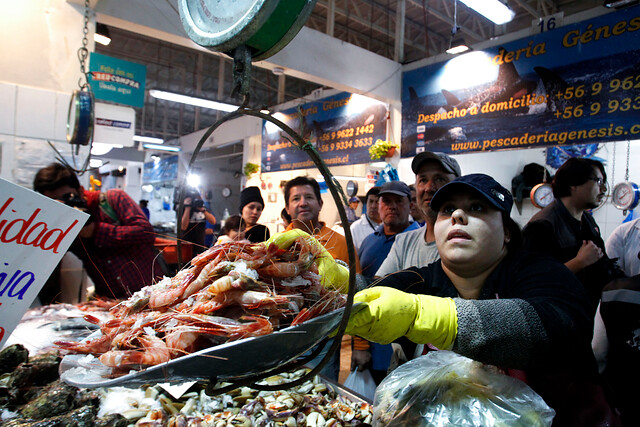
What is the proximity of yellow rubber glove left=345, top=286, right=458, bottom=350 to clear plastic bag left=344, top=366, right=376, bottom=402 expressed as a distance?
1.45 meters

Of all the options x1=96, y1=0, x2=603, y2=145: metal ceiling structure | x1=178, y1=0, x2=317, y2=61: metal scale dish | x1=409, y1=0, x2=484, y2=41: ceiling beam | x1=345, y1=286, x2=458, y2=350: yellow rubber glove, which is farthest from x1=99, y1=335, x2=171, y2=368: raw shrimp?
x1=409, y1=0, x2=484, y2=41: ceiling beam

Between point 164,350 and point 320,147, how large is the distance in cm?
772

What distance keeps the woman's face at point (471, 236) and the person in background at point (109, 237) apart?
6.53 ft

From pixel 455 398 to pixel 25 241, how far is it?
4.94 feet

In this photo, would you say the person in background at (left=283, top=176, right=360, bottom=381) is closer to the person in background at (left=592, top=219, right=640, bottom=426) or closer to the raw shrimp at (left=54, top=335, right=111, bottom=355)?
the person in background at (left=592, top=219, right=640, bottom=426)

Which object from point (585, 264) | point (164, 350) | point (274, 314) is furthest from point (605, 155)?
point (164, 350)

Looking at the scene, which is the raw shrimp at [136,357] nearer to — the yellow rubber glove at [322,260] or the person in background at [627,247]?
the yellow rubber glove at [322,260]

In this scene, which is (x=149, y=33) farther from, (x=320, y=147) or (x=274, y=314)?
(x=274, y=314)

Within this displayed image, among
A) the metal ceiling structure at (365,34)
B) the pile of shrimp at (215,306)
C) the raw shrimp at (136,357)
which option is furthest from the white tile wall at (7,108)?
the metal ceiling structure at (365,34)

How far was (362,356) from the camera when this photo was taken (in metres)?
2.42

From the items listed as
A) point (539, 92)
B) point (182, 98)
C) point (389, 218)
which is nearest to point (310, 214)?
point (389, 218)

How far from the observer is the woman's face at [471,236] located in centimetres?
132

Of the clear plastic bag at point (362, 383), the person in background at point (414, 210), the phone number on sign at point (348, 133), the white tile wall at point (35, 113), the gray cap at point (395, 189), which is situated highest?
the phone number on sign at point (348, 133)

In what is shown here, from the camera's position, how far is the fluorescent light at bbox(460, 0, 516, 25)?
431cm
